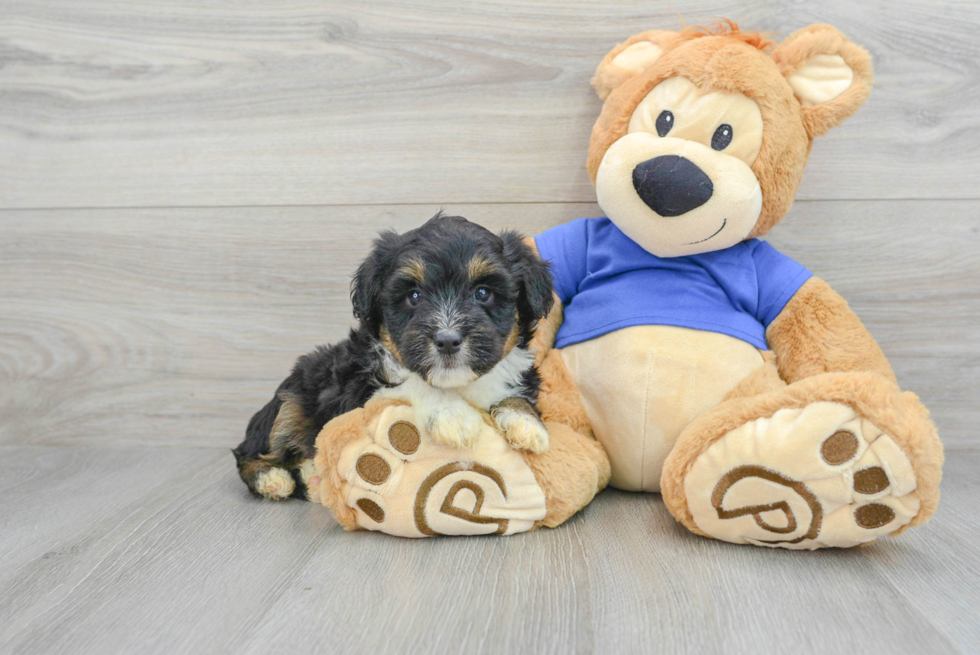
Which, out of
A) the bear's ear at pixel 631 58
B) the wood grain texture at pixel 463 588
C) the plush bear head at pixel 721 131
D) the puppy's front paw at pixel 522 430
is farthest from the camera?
the bear's ear at pixel 631 58

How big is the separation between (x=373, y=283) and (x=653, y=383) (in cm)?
75

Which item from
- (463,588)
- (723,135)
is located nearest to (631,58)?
(723,135)

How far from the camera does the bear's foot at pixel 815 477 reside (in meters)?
1.38

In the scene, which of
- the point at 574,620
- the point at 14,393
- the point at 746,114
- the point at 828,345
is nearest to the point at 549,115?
the point at 746,114

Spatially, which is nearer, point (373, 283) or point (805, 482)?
point (805, 482)

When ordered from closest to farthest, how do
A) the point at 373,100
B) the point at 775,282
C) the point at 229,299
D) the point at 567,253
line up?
the point at 775,282
the point at 567,253
the point at 373,100
the point at 229,299

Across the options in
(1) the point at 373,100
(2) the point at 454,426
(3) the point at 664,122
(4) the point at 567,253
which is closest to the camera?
(2) the point at 454,426

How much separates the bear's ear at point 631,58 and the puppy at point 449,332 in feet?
1.94

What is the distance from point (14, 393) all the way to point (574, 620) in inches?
91.3

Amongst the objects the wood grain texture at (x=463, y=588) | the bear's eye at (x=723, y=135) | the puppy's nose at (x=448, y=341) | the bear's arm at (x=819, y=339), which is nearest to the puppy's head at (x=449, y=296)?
the puppy's nose at (x=448, y=341)

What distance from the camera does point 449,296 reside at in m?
1.53

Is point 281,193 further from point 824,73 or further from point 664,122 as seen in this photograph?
point 824,73

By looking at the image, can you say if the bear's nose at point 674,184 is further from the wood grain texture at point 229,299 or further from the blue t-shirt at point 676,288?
the wood grain texture at point 229,299

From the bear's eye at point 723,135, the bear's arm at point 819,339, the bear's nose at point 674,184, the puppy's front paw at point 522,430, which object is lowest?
the puppy's front paw at point 522,430
